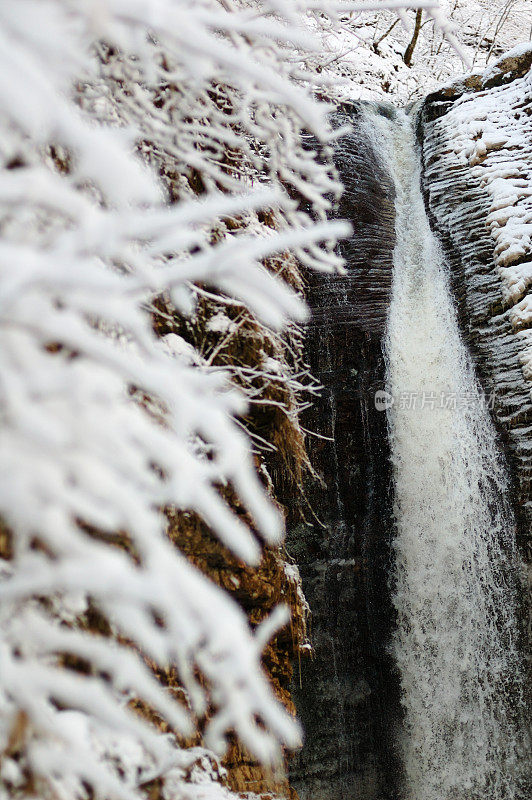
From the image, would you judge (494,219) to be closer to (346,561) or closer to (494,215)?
(494,215)

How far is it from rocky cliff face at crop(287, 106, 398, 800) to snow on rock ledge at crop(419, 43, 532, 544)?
0.82 metres

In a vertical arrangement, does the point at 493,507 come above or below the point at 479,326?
below

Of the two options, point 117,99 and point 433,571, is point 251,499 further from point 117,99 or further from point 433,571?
point 433,571

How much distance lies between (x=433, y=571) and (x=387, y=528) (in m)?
0.45

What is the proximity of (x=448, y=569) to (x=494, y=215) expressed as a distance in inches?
112

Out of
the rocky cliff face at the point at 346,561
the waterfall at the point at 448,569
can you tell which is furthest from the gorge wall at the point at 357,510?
the waterfall at the point at 448,569

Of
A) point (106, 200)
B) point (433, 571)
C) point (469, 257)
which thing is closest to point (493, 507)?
point (433, 571)

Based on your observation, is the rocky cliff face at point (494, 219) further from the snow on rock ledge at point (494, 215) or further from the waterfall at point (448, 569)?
the waterfall at point (448, 569)

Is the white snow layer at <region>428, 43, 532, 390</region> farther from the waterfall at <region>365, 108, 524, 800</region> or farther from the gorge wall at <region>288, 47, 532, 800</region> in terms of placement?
the waterfall at <region>365, 108, 524, 800</region>

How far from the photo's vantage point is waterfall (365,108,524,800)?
4039 mm

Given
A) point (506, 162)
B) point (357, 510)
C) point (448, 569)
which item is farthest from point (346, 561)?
point (506, 162)

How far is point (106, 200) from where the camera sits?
1968 millimetres

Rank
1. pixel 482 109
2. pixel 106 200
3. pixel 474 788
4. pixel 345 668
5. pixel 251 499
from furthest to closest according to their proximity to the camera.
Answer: pixel 482 109, pixel 345 668, pixel 474 788, pixel 106 200, pixel 251 499

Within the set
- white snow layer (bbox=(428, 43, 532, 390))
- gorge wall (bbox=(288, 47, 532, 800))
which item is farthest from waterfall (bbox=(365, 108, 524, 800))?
white snow layer (bbox=(428, 43, 532, 390))
